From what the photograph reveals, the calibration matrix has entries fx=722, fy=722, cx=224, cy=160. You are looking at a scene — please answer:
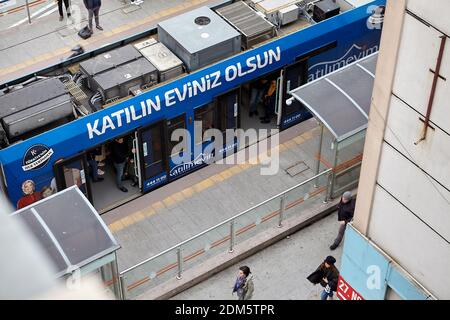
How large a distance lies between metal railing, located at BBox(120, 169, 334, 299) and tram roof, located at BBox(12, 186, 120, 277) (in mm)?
1513

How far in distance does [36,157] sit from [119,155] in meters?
2.54

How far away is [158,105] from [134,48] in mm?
2327

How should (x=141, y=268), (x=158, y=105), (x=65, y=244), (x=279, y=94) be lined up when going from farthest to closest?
(x=279, y=94), (x=158, y=105), (x=141, y=268), (x=65, y=244)

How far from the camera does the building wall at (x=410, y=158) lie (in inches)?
382

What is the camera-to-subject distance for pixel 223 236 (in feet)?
55.8

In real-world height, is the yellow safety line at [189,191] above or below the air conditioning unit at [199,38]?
below

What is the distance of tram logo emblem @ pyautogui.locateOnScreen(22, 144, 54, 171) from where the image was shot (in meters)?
16.2

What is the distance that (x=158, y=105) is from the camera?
17.6 metres

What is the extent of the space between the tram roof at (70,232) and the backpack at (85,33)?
1056 cm

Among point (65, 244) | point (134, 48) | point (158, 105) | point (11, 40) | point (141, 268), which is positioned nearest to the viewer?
point (65, 244)

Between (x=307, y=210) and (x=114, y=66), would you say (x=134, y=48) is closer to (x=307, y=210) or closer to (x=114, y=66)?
(x=114, y=66)

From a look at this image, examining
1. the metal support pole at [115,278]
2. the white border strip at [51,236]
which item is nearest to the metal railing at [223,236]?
the metal support pole at [115,278]

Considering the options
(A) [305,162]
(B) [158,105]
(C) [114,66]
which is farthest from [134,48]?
(A) [305,162]
